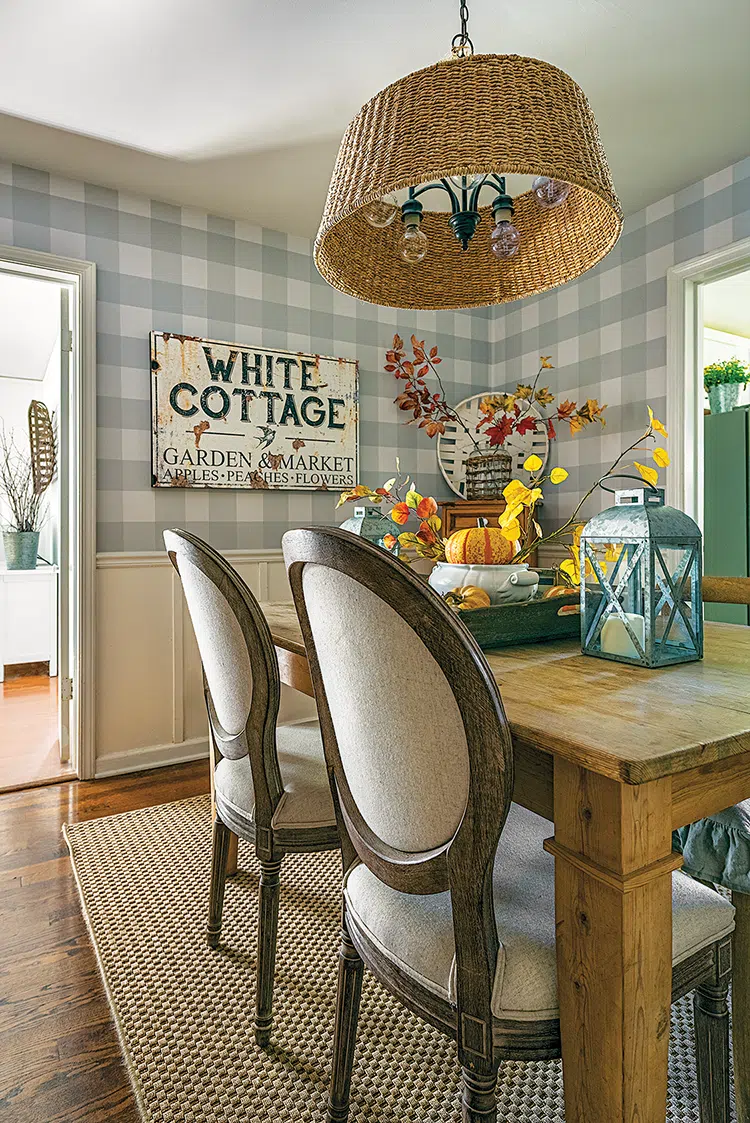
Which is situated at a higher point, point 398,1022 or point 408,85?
point 408,85

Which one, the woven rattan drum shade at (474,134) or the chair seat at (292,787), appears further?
the chair seat at (292,787)

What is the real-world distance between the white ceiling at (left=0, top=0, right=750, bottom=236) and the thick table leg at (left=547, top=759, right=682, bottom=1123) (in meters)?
2.07

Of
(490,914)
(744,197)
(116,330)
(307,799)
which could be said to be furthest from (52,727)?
(744,197)

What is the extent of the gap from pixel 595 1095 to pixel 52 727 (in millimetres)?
3396

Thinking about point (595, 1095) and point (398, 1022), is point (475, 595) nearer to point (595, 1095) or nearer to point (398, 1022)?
point (595, 1095)

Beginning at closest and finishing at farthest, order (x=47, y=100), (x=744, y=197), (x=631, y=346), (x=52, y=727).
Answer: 1. (x=47, y=100)
2. (x=744, y=197)
3. (x=631, y=346)
4. (x=52, y=727)

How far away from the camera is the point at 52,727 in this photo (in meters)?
3.53

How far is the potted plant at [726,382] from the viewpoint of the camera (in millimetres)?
3934

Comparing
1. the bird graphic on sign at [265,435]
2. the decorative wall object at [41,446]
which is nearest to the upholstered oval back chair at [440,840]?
the bird graphic on sign at [265,435]

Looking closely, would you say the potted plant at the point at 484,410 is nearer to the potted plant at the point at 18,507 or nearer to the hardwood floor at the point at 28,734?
the hardwood floor at the point at 28,734

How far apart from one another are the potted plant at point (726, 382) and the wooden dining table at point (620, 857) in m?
3.66

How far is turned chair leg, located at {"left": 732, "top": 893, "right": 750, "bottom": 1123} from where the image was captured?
Result: 1.01m

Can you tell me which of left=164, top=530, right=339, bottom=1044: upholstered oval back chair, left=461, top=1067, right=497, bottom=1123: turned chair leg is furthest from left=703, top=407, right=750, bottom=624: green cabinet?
left=461, top=1067, right=497, bottom=1123: turned chair leg

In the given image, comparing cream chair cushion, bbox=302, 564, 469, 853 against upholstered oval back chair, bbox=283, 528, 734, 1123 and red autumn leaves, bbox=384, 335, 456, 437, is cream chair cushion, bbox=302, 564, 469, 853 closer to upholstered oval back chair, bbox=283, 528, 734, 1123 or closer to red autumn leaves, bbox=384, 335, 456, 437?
upholstered oval back chair, bbox=283, 528, 734, 1123
